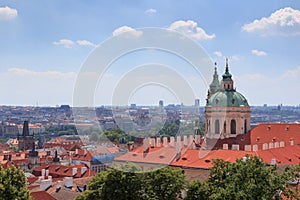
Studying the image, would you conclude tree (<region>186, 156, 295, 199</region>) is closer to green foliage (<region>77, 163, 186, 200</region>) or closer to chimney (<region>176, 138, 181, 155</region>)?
green foliage (<region>77, 163, 186, 200</region>)

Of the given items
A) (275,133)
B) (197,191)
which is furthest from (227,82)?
(197,191)

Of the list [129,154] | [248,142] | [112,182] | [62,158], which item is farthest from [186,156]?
[62,158]

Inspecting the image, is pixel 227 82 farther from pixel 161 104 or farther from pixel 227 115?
pixel 161 104

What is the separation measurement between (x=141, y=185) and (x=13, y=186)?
7.86m

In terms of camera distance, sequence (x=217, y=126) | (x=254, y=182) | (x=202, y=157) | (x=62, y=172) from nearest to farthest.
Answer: (x=254, y=182) < (x=202, y=157) < (x=62, y=172) < (x=217, y=126)

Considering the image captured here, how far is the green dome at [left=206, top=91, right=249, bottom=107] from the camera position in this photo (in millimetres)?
58219

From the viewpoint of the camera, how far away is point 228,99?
191 ft

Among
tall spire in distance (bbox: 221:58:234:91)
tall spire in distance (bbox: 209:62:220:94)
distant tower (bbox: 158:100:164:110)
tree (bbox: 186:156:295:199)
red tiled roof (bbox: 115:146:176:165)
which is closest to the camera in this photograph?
tree (bbox: 186:156:295:199)

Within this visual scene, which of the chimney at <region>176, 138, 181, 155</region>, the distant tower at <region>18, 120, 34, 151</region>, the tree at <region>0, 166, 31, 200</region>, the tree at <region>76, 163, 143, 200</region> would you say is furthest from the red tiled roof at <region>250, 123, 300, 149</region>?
the distant tower at <region>18, 120, 34, 151</region>

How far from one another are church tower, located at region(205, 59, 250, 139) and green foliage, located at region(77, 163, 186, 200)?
2775cm

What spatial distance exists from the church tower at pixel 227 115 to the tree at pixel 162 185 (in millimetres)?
27689

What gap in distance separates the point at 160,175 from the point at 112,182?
3.09m

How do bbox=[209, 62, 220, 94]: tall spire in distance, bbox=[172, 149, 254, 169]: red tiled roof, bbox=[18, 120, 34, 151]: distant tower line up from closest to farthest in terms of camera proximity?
bbox=[172, 149, 254, 169]: red tiled roof → bbox=[209, 62, 220, 94]: tall spire in distance → bbox=[18, 120, 34, 151]: distant tower

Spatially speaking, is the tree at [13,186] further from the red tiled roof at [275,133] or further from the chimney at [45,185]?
the red tiled roof at [275,133]
